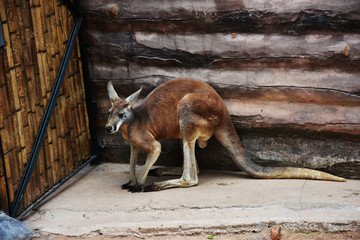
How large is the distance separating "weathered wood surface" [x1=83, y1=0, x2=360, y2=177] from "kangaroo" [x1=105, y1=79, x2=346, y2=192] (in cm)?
23

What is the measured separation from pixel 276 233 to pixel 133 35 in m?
2.58

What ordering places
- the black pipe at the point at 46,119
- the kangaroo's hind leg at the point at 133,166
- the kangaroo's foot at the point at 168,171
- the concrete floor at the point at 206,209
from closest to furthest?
the concrete floor at the point at 206,209 < the black pipe at the point at 46,119 < the kangaroo's hind leg at the point at 133,166 < the kangaroo's foot at the point at 168,171

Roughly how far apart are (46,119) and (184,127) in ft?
4.29

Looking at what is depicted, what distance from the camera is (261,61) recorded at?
214 inches

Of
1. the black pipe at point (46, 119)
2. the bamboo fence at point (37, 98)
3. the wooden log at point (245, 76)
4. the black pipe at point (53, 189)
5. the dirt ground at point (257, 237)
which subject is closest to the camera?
the dirt ground at point (257, 237)

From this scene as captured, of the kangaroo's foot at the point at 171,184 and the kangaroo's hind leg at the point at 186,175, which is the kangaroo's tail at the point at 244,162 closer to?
the kangaroo's hind leg at the point at 186,175

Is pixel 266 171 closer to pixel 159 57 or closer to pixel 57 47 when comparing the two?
pixel 159 57

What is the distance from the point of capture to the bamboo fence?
15.6 ft

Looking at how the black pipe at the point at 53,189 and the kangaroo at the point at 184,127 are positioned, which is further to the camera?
the kangaroo at the point at 184,127

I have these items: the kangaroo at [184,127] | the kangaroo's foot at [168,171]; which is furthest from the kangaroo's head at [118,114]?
the kangaroo's foot at [168,171]

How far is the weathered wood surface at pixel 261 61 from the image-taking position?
205 inches

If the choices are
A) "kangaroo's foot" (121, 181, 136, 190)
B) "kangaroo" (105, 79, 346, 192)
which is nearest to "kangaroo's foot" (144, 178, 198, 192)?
"kangaroo" (105, 79, 346, 192)

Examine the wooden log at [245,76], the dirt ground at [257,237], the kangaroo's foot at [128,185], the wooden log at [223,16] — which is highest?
the wooden log at [223,16]

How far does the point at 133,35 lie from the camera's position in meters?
5.82
